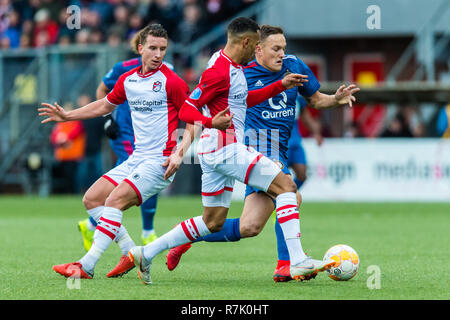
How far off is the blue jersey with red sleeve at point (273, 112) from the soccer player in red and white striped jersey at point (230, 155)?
2.00 feet

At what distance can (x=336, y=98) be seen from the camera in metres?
7.73

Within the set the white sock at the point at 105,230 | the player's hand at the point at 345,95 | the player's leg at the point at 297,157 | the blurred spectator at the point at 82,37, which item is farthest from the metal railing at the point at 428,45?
the white sock at the point at 105,230

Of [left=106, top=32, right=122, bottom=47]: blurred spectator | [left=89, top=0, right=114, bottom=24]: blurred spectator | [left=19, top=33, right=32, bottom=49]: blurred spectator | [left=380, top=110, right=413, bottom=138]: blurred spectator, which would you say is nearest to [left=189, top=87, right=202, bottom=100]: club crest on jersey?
[left=380, top=110, right=413, bottom=138]: blurred spectator

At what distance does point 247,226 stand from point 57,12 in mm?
17766

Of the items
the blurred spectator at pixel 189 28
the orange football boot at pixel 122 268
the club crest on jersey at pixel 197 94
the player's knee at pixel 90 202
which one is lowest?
the orange football boot at pixel 122 268

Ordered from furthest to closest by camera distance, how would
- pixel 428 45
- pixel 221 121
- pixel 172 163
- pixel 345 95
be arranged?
pixel 428 45 → pixel 345 95 → pixel 172 163 → pixel 221 121

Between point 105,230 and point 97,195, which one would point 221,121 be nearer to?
point 105,230

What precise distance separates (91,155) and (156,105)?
14.5 m

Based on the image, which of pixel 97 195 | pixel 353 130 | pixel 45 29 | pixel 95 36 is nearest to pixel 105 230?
pixel 97 195

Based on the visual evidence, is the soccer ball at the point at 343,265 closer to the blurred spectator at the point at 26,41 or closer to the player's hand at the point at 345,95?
the player's hand at the point at 345,95

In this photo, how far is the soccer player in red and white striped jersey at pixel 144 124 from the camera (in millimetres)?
7453

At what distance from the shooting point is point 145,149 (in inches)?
305
